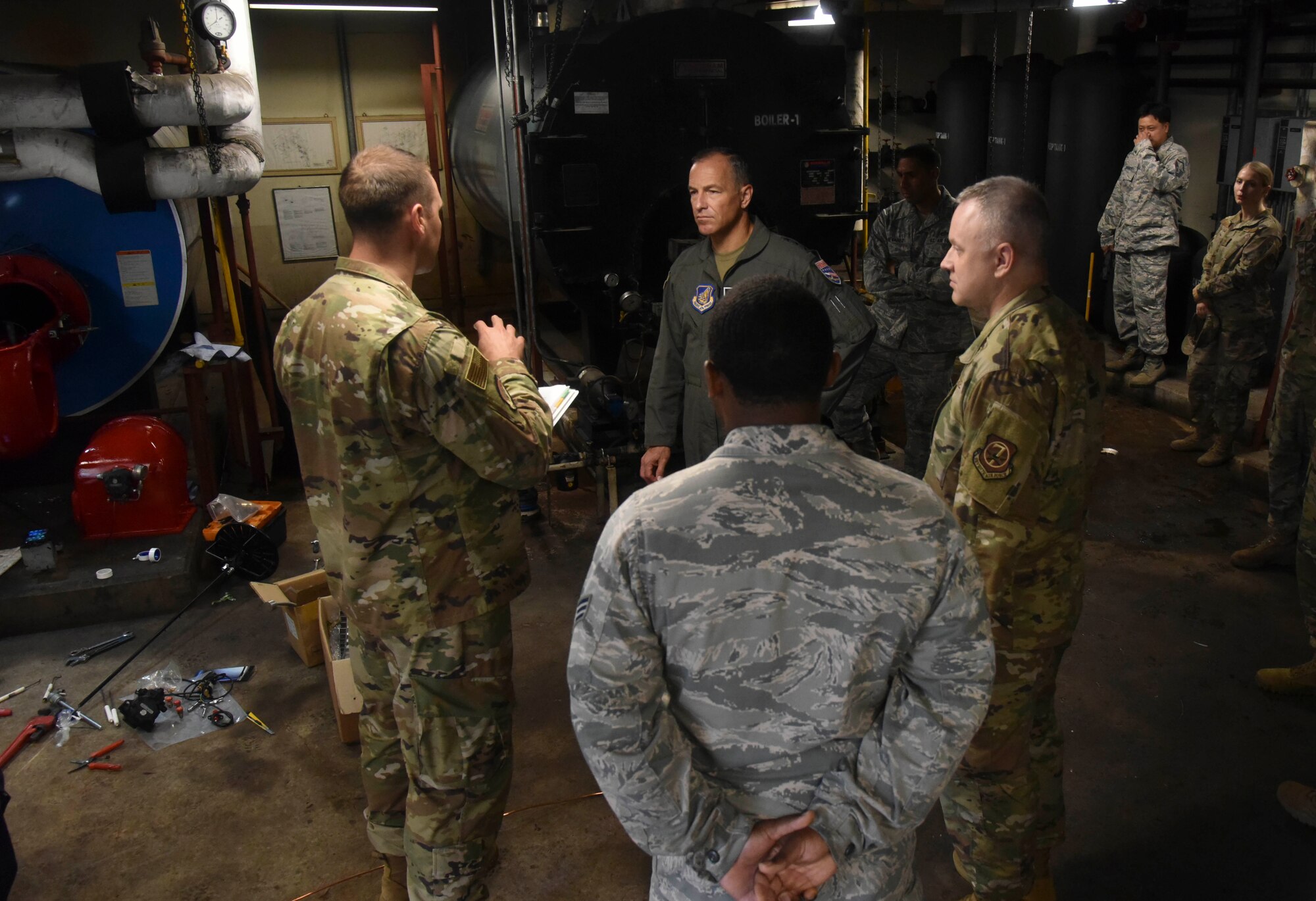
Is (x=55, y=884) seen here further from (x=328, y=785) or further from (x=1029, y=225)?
(x=1029, y=225)

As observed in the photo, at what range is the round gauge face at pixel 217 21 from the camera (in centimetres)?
446

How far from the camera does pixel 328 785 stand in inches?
120

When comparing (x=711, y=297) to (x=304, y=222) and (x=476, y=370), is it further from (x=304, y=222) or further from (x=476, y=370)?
(x=304, y=222)

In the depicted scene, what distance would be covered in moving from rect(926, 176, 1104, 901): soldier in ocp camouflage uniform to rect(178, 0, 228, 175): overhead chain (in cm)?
359

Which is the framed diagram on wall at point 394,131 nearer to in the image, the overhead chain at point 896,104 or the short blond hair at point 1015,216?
the overhead chain at point 896,104

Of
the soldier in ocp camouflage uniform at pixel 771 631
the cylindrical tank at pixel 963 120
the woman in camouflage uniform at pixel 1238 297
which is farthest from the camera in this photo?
the cylindrical tank at pixel 963 120

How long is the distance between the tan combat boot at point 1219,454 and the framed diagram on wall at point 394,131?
5.79 metres

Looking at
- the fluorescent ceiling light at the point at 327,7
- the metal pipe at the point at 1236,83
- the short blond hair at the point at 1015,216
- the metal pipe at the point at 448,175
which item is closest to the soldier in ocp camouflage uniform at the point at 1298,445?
the short blond hair at the point at 1015,216

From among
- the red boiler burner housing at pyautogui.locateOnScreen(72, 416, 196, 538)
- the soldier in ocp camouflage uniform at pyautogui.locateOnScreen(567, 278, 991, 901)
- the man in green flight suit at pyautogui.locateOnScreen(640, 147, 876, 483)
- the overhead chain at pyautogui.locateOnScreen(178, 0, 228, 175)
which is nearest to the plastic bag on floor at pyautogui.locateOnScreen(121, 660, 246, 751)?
the red boiler burner housing at pyautogui.locateOnScreen(72, 416, 196, 538)

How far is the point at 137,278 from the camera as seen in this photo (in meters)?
4.85

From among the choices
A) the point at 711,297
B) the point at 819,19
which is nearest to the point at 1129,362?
the point at 819,19

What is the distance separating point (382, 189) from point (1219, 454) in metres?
4.96

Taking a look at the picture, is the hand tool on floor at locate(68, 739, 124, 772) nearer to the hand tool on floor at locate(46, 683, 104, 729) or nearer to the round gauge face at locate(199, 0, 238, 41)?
the hand tool on floor at locate(46, 683, 104, 729)

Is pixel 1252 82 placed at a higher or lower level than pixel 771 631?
higher
